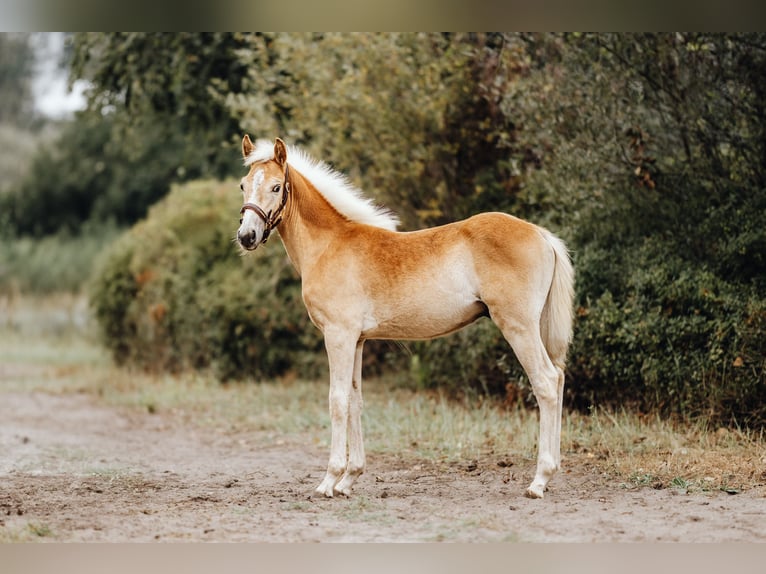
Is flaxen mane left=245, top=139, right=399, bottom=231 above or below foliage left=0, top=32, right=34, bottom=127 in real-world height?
below

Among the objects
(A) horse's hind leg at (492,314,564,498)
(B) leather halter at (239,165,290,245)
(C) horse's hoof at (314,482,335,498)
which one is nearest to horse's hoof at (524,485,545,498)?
(A) horse's hind leg at (492,314,564,498)

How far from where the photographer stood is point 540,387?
633cm

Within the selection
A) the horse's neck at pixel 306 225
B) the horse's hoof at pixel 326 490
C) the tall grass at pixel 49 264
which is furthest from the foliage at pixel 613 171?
the tall grass at pixel 49 264

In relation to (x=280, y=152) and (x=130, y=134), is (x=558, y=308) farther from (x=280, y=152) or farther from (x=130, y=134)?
(x=130, y=134)

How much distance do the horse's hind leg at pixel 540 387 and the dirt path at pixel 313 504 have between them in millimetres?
177

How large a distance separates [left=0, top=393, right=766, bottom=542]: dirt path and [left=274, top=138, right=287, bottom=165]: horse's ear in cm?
225

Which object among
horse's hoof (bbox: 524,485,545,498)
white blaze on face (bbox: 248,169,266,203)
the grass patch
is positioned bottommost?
horse's hoof (bbox: 524,485,545,498)

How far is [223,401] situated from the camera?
12.2 m

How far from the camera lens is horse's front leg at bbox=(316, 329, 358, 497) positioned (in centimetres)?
642

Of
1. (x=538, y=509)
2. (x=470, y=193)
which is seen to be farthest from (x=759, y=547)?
(x=470, y=193)

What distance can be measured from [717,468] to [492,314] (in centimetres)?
215

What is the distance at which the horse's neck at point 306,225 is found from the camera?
22.1ft

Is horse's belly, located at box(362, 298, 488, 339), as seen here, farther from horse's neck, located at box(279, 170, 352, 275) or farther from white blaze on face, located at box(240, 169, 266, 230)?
white blaze on face, located at box(240, 169, 266, 230)
